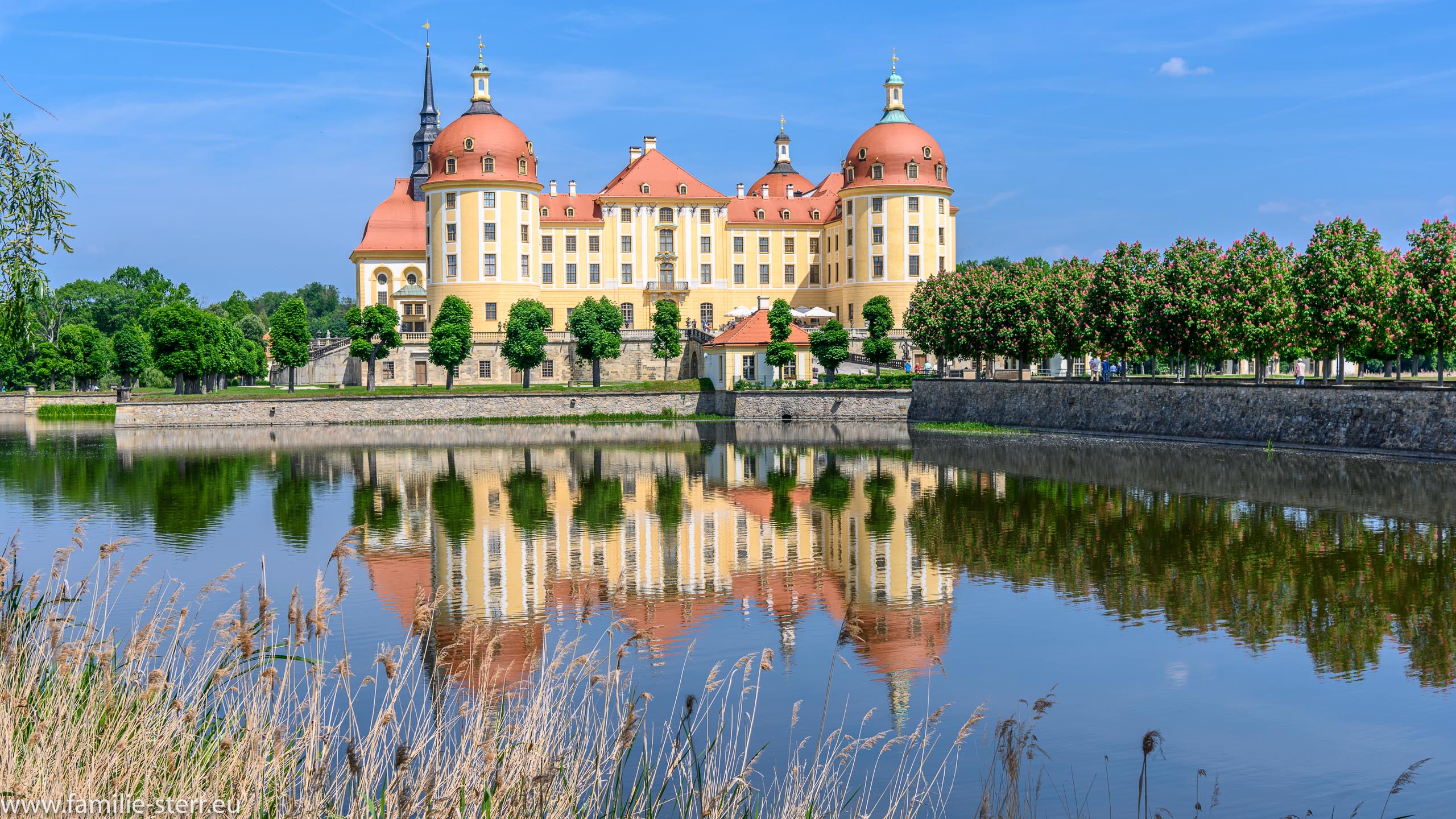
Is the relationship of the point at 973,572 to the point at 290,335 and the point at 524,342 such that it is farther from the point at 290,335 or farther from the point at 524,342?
the point at 290,335

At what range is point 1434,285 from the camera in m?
34.8

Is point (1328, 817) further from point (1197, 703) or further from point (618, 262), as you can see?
point (618, 262)

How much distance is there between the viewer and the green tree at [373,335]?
6962cm

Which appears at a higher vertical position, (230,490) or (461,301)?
(461,301)

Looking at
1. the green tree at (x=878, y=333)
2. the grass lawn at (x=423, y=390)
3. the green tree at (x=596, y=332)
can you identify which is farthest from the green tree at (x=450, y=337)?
the green tree at (x=878, y=333)

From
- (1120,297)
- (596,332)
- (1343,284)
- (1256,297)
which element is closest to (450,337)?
(596,332)

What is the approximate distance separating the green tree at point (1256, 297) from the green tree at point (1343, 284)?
1.09 m

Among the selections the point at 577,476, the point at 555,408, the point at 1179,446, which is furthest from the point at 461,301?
the point at 1179,446

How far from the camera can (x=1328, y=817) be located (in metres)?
9.07

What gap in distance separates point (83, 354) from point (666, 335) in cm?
5056

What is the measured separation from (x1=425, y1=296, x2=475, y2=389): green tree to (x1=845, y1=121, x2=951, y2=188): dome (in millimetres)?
26972

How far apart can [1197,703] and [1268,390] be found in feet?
95.5

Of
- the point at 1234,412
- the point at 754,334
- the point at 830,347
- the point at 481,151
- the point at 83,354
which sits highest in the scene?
the point at 481,151

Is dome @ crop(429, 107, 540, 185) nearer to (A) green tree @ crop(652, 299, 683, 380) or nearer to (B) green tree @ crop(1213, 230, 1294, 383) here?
(A) green tree @ crop(652, 299, 683, 380)
